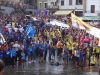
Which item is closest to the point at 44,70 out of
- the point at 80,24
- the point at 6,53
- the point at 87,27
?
the point at 6,53

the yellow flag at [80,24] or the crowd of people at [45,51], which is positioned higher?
the yellow flag at [80,24]

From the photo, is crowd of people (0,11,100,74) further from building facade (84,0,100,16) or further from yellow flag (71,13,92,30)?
building facade (84,0,100,16)

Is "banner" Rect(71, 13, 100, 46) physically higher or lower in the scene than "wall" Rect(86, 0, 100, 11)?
higher

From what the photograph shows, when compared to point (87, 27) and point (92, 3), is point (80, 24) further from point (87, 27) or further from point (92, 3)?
point (92, 3)

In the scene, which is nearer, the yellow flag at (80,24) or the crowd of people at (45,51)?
the crowd of people at (45,51)

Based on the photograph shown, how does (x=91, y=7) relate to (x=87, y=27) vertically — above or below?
below

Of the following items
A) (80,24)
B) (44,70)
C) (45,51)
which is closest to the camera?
(44,70)

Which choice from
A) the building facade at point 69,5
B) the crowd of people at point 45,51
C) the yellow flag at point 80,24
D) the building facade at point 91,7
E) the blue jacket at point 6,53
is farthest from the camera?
the building facade at point 69,5

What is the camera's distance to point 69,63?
20.0 meters

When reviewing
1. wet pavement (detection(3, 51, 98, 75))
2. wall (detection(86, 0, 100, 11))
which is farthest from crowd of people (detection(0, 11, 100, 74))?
wall (detection(86, 0, 100, 11))

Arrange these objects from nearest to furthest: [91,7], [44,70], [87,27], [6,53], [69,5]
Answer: [44,70], [6,53], [87,27], [91,7], [69,5]

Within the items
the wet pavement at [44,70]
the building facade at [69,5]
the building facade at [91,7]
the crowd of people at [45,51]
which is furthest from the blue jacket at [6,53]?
the building facade at [69,5]

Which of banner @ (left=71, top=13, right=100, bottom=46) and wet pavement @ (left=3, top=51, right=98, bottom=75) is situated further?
banner @ (left=71, top=13, right=100, bottom=46)

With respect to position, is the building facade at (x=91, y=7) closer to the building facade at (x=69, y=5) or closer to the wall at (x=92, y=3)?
the wall at (x=92, y=3)
